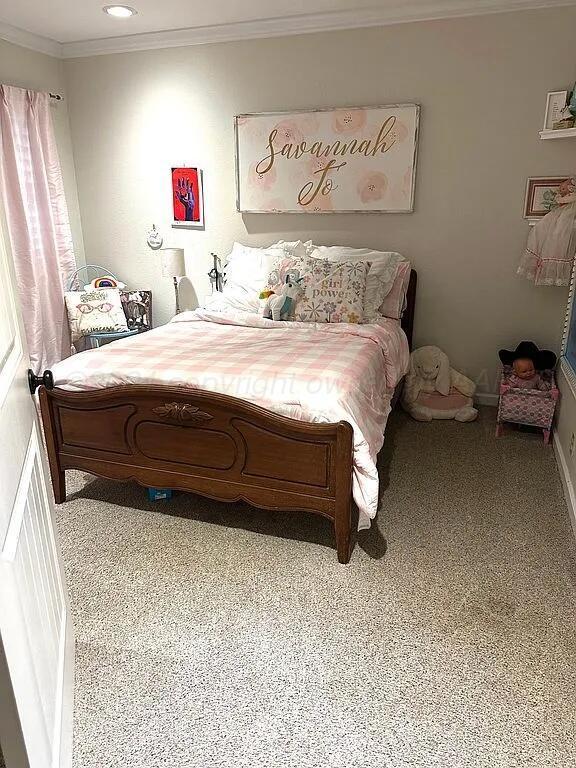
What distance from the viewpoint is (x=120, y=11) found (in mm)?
3395

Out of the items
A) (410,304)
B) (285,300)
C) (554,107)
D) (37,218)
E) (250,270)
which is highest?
(554,107)

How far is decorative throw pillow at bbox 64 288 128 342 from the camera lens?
13.4 ft

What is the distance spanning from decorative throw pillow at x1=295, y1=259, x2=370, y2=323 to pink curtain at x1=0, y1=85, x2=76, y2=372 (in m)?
2.02

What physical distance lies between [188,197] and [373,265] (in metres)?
1.62

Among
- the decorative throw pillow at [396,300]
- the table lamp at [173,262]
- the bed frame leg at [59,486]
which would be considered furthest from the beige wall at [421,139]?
the bed frame leg at [59,486]

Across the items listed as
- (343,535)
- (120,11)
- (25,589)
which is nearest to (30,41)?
(120,11)

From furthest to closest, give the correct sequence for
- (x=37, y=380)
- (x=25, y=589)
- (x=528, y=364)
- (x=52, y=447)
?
(x=528, y=364), (x=52, y=447), (x=37, y=380), (x=25, y=589)

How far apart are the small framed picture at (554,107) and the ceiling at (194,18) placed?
46cm

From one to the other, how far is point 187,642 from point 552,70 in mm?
3525

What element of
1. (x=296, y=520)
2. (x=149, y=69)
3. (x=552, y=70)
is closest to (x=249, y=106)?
(x=149, y=69)

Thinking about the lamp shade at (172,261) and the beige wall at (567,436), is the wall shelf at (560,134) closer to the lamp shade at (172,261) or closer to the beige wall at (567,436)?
the beige wall at (567,436)

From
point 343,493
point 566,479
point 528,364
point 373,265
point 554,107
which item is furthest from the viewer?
point 373,265

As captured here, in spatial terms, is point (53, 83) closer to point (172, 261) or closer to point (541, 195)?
point (172, 261)

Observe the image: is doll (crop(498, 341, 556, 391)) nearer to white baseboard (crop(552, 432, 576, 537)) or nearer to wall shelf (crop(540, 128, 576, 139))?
white baseboard (crop(552, 432, 576, 537))
